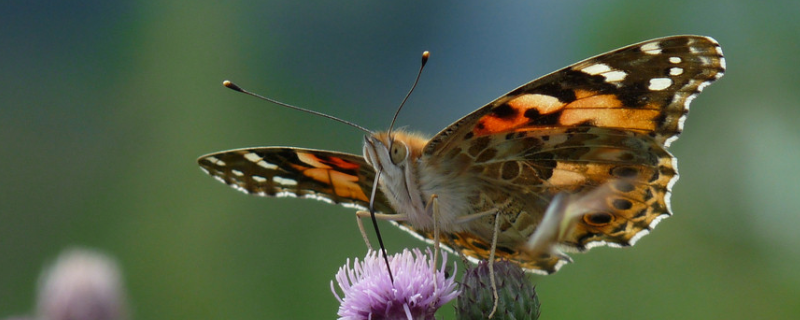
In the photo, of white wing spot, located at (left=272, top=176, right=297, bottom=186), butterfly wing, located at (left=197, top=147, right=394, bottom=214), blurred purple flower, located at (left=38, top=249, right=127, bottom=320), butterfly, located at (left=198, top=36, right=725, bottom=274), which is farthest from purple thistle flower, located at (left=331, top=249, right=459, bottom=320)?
blurred purple flower, located at (left=38, top=249, right=127, bottom=320)

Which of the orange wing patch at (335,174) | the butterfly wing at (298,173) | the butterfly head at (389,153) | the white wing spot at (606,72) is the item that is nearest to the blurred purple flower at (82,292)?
the butterfly wing at (298,173)

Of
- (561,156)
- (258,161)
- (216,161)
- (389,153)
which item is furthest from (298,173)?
(561,156)

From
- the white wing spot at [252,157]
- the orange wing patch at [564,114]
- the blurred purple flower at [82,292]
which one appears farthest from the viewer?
the blurred purple flower at [82,292]

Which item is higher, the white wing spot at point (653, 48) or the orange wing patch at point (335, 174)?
the white wing spot at point (653, 48)

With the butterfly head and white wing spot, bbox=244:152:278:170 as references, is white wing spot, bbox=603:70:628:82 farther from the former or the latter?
white wing spot, bbox=244:152:278:170

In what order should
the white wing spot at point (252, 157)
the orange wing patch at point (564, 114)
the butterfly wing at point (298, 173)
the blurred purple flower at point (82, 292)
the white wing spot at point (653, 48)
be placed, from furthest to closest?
the blurred purple flower at point (82, 292), the white wing spot at point (252, 157), the butterfly wing at point (298, 173), the orange wing patch at point (564, 114), the white wing spot at point (653, 48)

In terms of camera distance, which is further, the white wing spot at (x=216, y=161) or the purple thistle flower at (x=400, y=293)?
the white wing spot at (x=216, y=161)

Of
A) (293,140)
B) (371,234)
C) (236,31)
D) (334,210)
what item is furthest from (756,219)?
(236,31)

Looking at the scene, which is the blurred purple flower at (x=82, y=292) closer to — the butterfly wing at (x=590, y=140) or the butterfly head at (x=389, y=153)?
the butterfly head at (x=389, y=153)
